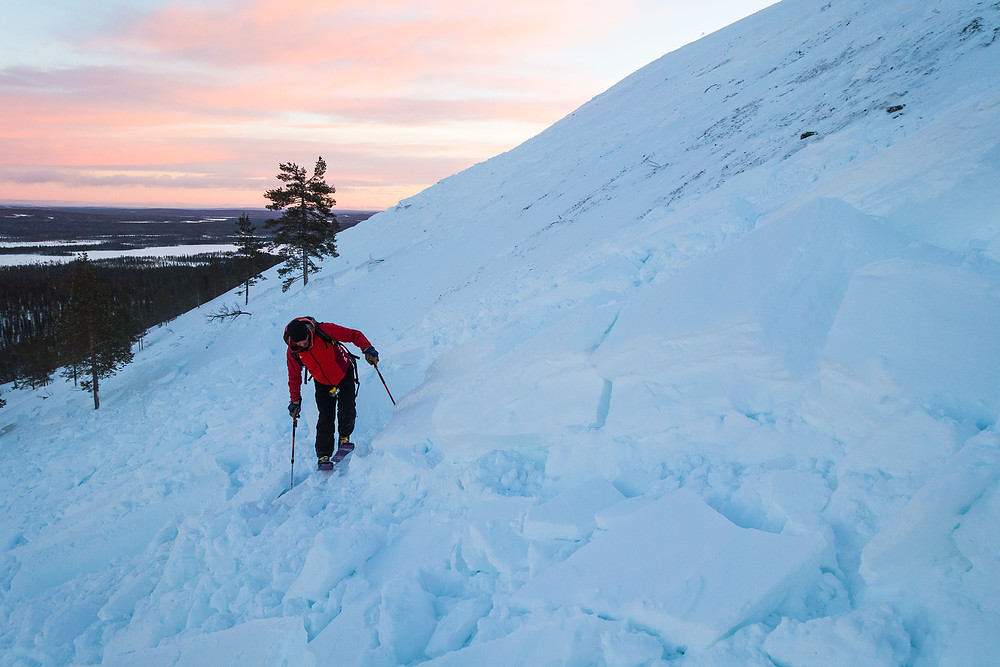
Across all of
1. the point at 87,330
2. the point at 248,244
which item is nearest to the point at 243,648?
the point at 87,330

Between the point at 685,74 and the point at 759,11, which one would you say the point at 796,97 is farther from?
the point at 759,11

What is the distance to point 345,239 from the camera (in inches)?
1329

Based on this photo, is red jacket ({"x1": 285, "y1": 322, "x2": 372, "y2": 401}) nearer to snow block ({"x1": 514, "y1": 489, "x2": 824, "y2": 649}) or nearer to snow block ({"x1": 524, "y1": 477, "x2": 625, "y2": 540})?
snow block ({"x1": 524, "y1": 477, "x2": 625, "y2": 540})

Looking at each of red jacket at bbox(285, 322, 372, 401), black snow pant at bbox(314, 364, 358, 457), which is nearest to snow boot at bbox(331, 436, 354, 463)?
black snow pant at bbox(314, 364, 358, 457)

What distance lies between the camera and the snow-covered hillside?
2531 mm

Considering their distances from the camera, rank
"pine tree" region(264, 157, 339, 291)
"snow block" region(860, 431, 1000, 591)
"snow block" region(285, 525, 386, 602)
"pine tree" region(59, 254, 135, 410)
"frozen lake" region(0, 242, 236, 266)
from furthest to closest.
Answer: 1. "frozen lake" region(0, 242, 236, 266)
2. "pine tree" region(264, 157, 339, 291)
3. "pine tree" region(59, 254, 135, 410)
4. "snow block" region(285, 525, 386, 602)
5. "snow block" region(860, 431, 1000, 591)

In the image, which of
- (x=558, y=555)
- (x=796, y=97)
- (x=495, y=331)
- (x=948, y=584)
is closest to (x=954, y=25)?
(x=796, y=97)

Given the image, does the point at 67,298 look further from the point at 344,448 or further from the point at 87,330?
the point at 344,448

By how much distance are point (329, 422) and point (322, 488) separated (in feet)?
2.57

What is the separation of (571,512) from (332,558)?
1.85m

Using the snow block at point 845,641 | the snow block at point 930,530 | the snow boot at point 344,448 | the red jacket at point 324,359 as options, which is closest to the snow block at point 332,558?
the snow boot at point 344,448

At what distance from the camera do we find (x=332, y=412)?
579cm

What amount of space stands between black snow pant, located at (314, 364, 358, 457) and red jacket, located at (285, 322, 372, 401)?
10 centimetres

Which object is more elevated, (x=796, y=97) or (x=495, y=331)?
(x=796, y=97)
